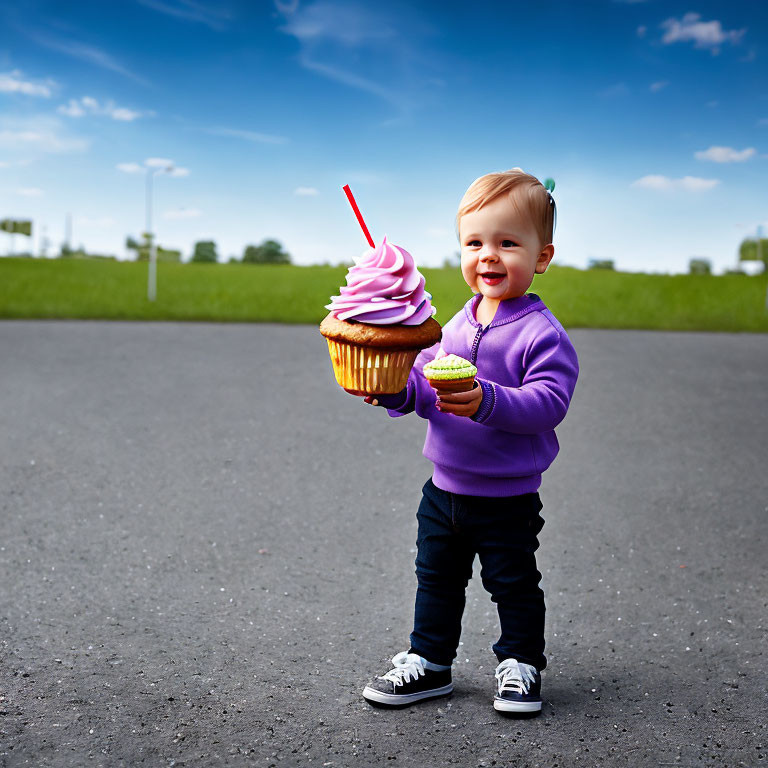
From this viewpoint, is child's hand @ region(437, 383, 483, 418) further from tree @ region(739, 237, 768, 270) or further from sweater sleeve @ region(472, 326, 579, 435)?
tree @ region(739, 237, 768, 270)

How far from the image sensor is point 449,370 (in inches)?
89.1

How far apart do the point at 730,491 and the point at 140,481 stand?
3525 mm

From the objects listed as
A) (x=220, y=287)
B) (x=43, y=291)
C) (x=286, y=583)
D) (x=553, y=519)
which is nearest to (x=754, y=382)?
(x=553, y=519)

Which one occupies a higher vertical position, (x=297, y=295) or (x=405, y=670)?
(x=297, y=295)

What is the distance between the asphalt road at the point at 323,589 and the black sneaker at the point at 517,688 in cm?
5

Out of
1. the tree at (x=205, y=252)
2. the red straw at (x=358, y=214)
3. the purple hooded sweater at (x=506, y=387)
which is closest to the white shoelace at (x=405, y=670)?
the purple hooded sweater at (x=506, y=387)

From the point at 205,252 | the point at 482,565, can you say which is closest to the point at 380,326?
the point at 482,565

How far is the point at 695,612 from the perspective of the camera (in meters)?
3.65

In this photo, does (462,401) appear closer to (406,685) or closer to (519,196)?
(519,196)

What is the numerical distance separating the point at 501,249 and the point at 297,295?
1711cm

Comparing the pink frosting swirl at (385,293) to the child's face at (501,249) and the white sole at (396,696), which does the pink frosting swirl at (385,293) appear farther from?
the white sole at (396,696)

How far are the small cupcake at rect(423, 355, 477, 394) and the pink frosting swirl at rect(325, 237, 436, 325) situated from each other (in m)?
0.18

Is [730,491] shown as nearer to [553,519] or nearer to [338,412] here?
[553,519]

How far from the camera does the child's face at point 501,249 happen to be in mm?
2479
